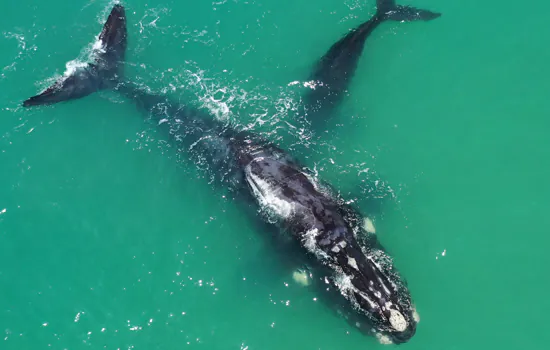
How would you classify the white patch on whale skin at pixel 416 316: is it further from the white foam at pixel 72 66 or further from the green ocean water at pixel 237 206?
the white foam at pixel 72 66

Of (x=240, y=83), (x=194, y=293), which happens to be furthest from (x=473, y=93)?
(x=194, y=293)

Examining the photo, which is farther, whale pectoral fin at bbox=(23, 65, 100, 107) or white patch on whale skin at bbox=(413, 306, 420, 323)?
whale pectoral fin at bbox=(23, 65, 100, 107)

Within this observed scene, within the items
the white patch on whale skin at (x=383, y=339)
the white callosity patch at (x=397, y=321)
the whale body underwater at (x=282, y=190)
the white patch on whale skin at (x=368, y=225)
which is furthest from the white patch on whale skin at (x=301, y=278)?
the white callosity patch at (x=397, y=321)

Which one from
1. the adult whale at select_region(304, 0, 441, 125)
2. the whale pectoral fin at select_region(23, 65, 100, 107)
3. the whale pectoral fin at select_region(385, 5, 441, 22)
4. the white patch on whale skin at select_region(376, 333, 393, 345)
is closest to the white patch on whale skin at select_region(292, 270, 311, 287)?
the white patch on whale skin at select_region(376, 333, 393, 345)

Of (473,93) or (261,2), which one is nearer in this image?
(473,93)

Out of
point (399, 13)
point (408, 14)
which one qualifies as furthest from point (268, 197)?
point (408, 14)

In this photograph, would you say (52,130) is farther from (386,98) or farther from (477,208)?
(477,208)

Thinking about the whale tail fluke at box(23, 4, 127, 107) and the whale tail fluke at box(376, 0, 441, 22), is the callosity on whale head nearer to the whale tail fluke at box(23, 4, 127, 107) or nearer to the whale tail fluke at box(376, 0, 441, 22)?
the whale tail fluke at box(23, 4, 127, 107)
